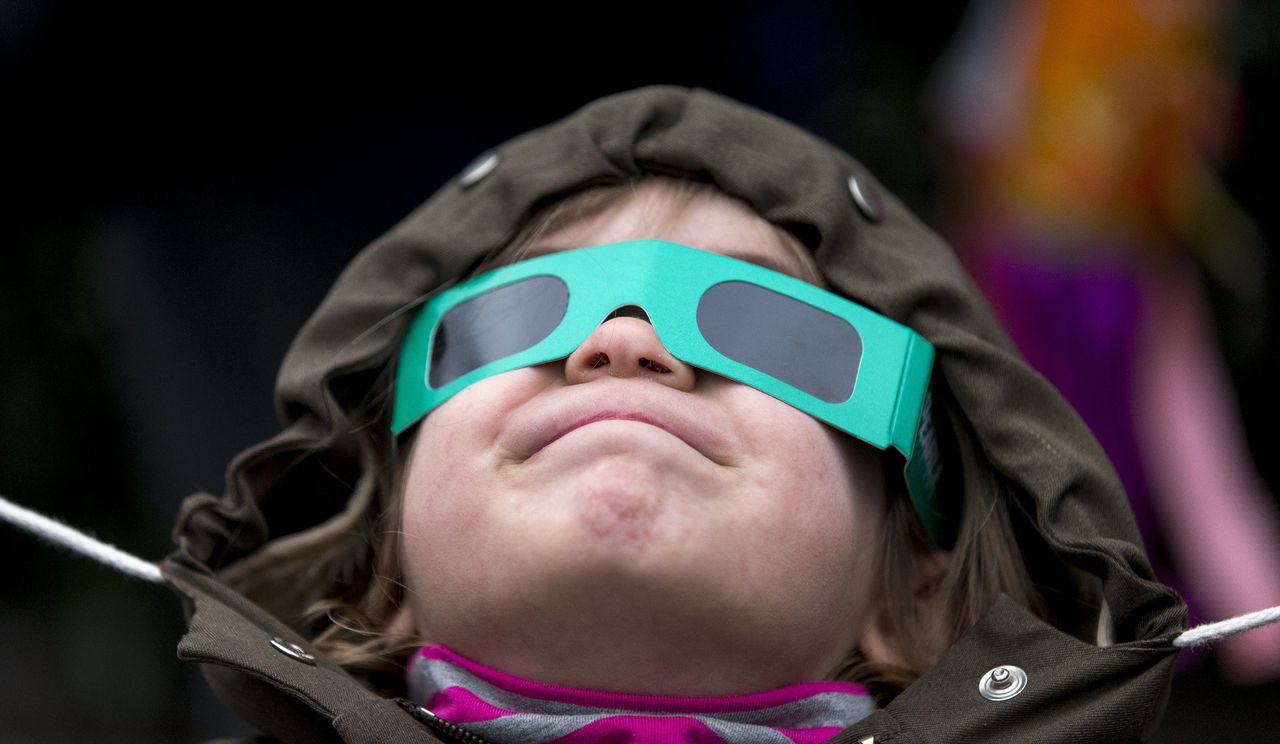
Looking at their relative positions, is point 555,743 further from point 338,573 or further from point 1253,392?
point 1253,392

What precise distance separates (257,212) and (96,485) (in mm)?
700

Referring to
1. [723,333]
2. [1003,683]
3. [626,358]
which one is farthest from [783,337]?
[1003,683]

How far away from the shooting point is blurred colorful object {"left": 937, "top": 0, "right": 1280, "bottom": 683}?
2484 mm

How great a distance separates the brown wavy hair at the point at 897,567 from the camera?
154cm

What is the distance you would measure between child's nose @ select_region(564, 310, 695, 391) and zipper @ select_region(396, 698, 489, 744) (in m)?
0.38

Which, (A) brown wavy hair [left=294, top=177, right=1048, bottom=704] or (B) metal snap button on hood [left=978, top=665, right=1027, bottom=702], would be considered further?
(A) brown wavy hair [left=294, top=177, right=1048, bottom=704]

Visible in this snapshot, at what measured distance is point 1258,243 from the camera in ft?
8.43

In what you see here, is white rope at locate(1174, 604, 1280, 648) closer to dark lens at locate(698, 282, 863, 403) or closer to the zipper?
dark lens at locate(698, 282, 863, 403)

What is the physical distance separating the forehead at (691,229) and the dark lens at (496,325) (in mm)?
84

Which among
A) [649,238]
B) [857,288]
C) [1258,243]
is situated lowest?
[1258,243]

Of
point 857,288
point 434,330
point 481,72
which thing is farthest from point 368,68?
point 857,288

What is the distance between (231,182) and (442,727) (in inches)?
66.6

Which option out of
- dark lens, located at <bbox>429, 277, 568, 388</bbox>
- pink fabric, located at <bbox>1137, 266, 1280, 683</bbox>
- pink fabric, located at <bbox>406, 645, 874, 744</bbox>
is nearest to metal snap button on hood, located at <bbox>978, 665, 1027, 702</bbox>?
pink fabric, located at <bbox>406, 645, 874, 744</bbox>

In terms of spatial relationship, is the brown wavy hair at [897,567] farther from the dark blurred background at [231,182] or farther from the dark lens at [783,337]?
the dark blurred background at [231,182]
